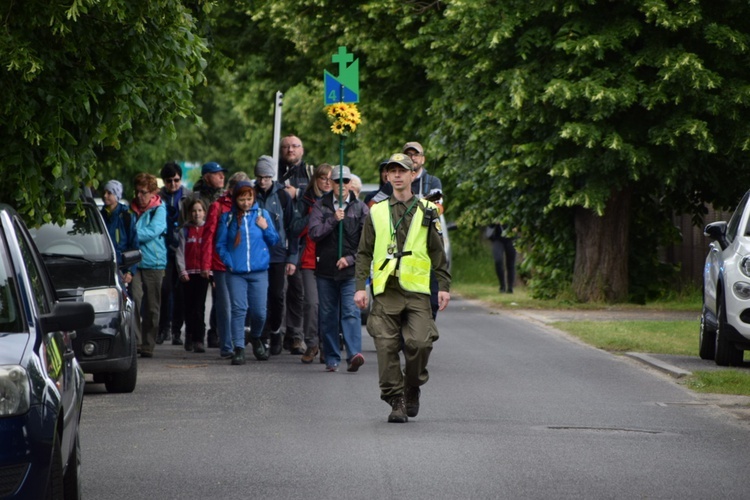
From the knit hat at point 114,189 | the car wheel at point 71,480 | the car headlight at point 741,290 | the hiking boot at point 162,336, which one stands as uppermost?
the knit hat at point 114,189

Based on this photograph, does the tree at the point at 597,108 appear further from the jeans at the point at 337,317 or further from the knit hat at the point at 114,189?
the jeans at the point at 337,317

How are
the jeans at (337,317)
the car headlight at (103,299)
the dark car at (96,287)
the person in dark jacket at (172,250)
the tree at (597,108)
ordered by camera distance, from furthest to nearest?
the tree at (597,108) → the person in dark jacket at (172,250) → the jeans at (337,317) → the car headlight at (103,299) → the dark car at (96,287)

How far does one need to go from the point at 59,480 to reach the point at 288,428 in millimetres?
4040

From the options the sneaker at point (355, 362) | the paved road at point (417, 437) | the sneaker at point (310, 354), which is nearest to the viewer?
the paved road at point (417, 437)

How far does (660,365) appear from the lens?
14.5m

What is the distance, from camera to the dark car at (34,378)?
18.4 ft

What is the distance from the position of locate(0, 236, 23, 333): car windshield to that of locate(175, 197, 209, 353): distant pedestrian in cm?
1022

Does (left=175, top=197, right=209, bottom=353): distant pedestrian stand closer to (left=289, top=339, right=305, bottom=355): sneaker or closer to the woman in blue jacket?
(left=289, top=339, right=305, bottom=355): sneaker

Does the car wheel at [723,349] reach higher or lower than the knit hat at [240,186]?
lower

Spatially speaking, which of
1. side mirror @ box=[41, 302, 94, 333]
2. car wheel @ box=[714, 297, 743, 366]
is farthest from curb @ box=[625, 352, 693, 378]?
side mirror @ box=[41, 302, 94, 333]

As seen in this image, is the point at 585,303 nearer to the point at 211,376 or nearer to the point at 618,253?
the point at 618,253

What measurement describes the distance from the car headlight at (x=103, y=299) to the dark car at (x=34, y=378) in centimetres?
489

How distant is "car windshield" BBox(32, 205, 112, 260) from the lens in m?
13.0

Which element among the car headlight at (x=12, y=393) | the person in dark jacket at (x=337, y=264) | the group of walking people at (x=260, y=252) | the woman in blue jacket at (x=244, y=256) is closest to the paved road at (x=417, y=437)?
the person in dark jacket at (x=337, y=264)
